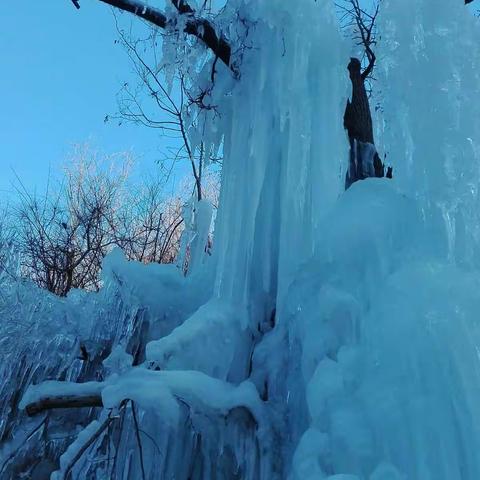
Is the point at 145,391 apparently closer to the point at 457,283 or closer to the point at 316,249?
the point at 316,249

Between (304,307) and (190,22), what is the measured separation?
2291mm

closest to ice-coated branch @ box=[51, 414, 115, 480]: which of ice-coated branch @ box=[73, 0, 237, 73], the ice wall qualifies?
the ice wall

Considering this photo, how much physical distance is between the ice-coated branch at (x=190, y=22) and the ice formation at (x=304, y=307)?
0.17 meters

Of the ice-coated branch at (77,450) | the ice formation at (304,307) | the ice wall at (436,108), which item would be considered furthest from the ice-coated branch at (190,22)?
the ice-coated branch at (77,450)

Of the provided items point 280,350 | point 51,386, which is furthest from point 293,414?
point 51,386

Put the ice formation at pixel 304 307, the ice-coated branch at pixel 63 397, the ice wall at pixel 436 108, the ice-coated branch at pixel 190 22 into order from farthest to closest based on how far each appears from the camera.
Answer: the ice-coated branch at pixel 190 22 → the ice-coated branch at pixel 63 397 → the ice wall at pixel 436 108 → the ice formation at pixel 304 307

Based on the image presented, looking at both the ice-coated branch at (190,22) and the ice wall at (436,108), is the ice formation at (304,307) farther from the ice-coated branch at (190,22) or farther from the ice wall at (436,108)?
the ice-coated branch at (190,22)

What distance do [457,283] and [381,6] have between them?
4.82 feet

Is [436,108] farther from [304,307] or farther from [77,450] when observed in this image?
[77,450]

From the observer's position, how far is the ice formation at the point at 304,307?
175cm

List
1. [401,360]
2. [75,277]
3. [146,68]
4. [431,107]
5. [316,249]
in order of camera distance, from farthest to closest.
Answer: [75,277]
[146,68]
[316,249]
[431,107]
[401,360]

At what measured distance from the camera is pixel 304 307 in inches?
98.8

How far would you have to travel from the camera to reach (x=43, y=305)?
367cm

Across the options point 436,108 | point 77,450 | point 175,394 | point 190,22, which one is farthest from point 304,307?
point 190,22
